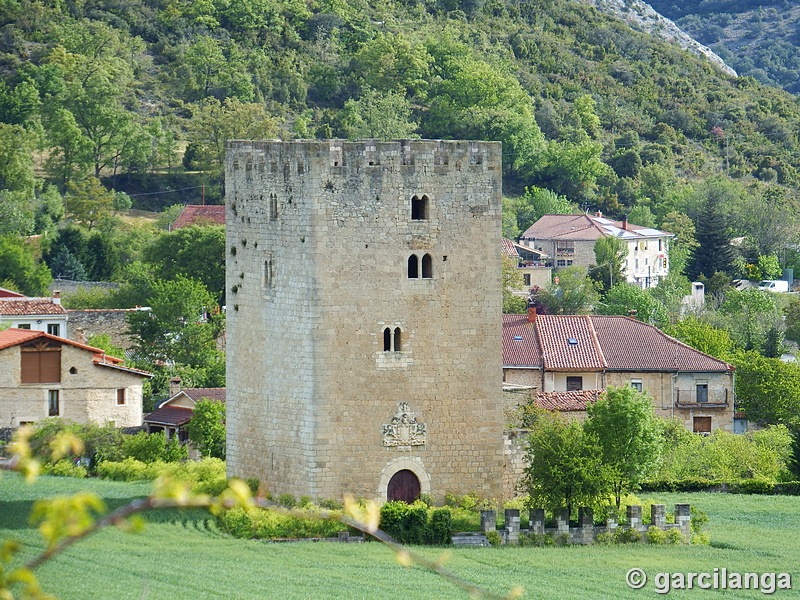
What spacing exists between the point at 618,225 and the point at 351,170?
198ft

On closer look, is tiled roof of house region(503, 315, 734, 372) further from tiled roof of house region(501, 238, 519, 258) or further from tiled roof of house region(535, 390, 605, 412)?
tiled roof of house region(501, 238, 519, 258)

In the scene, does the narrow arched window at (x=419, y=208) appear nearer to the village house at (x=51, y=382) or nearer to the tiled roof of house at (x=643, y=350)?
the village house at (x=51, y=382)

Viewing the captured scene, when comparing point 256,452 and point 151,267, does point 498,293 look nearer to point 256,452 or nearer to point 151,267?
point 256,452

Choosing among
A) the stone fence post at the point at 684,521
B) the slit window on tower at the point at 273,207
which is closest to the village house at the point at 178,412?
the slit window on tower at the point at 273,207

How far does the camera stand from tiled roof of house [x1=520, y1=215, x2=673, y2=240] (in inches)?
3361

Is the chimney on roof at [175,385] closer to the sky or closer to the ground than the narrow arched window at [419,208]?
closer to the ground

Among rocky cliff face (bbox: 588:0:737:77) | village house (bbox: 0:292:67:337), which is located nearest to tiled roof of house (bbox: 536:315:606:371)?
village house (bbox: 0:292:67:337)

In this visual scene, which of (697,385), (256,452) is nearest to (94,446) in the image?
(256,452)

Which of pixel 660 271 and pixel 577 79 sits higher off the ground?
pixel 577 79

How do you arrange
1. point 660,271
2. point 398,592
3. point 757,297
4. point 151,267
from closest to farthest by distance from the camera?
point 398,592, point 151,267, point 757,297, point 660,271

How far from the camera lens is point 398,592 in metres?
25.5

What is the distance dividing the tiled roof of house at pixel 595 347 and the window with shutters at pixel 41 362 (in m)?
12.8

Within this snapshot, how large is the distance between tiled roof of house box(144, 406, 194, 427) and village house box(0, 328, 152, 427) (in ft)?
3.59

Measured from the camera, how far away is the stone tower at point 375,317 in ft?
98.1
